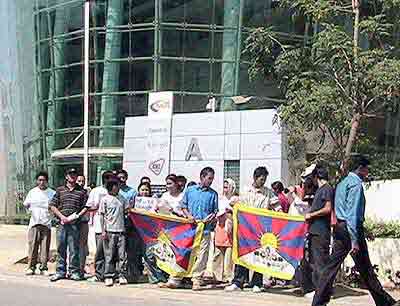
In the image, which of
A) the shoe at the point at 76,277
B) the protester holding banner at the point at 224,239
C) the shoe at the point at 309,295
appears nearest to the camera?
the shoe at the point at 309,295

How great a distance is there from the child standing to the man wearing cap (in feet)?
1.99

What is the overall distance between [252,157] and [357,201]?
15.3m

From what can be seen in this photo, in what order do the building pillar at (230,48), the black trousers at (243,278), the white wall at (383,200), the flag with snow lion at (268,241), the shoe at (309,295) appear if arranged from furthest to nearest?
the building pillar at (230,48)
the white wall at (383,200)
the black trousers at (243,278)
the flag with snow lion at (268,241)
the shoe at (309,295)

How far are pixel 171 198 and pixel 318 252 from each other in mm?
3145

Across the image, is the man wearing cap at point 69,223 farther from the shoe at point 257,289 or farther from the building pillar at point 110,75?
the building pillar at point 110,75

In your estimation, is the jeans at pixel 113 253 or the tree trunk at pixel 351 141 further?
the tree trunk at pixel 351 141

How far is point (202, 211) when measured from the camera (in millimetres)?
12406

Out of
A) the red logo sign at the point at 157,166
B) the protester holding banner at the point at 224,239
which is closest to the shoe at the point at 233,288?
the protester holding banner at the point at 224,239

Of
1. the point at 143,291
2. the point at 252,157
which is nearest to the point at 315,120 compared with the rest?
the point at 143,291

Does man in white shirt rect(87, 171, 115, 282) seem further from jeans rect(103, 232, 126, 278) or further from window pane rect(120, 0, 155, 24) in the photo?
window pane rect(120, 0, 155, 24)

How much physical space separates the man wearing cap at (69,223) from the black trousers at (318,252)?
432cm

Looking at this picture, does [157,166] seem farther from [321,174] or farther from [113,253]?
[321,174]

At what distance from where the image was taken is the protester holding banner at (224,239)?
12656mm

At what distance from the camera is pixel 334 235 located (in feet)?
33.6
